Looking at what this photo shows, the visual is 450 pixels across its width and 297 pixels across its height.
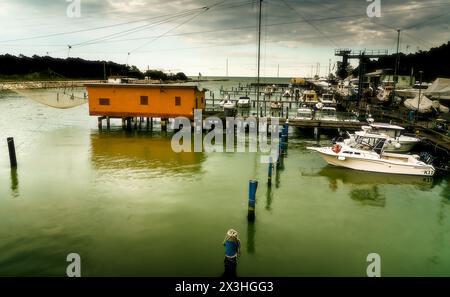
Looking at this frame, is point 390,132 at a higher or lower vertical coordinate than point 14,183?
higher

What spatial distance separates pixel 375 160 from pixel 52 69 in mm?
134890

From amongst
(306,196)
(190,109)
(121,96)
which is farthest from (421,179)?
(121,96)

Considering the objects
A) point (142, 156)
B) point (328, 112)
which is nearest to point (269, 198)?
point (142, 156)

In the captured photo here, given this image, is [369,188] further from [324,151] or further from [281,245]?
[281,245]

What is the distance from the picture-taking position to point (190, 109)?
1339 inches

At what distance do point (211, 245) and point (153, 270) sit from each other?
259 centimetres

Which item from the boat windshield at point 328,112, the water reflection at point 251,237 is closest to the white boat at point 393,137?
the boat windshield at point 328,112

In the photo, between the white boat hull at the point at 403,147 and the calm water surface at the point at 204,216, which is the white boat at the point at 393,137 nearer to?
the white boat hull at the point at 403,147

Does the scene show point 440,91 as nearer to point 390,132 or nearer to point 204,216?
point 390,132

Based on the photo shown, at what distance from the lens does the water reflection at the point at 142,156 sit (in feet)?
74.5

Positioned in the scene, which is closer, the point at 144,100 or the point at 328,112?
Result: the point at 144,100

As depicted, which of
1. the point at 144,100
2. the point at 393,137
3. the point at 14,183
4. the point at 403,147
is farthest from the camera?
the point at 144,100

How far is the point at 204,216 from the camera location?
610 inches
